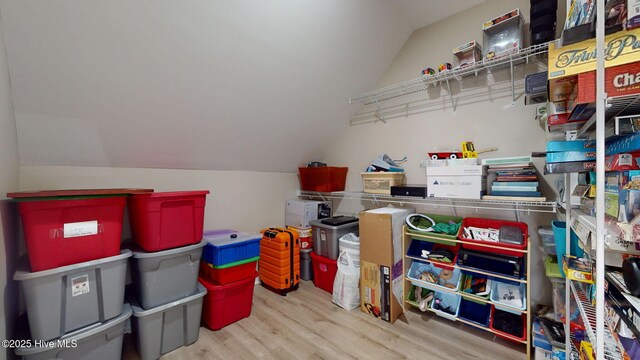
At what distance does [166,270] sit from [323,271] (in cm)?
143

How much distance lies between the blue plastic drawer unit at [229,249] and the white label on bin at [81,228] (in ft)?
2.35

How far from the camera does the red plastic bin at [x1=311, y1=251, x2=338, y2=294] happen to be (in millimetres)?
2472

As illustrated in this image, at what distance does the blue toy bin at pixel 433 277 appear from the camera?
1931 millimetres

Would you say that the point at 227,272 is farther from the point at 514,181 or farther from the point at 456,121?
the point at 456,121

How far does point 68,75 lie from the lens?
4.58ft

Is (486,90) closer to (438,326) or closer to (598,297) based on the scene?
(598,297)

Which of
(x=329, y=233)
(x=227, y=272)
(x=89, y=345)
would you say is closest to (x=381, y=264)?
(x=329, y=233)

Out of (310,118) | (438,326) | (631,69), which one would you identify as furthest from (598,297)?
(310,118)

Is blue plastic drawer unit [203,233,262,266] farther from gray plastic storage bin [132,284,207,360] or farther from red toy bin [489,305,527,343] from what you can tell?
red toy bin [489,305,527,343]

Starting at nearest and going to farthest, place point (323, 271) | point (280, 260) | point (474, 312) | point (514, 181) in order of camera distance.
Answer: point (514, 181) → point (474, 312) → point (280, 260) → point (323, 271)

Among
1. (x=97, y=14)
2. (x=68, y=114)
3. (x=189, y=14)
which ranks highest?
(x=189, y=14)

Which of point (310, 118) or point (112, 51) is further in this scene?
point (310, 118)

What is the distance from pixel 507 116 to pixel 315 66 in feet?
5.30

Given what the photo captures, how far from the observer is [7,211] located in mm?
1273
